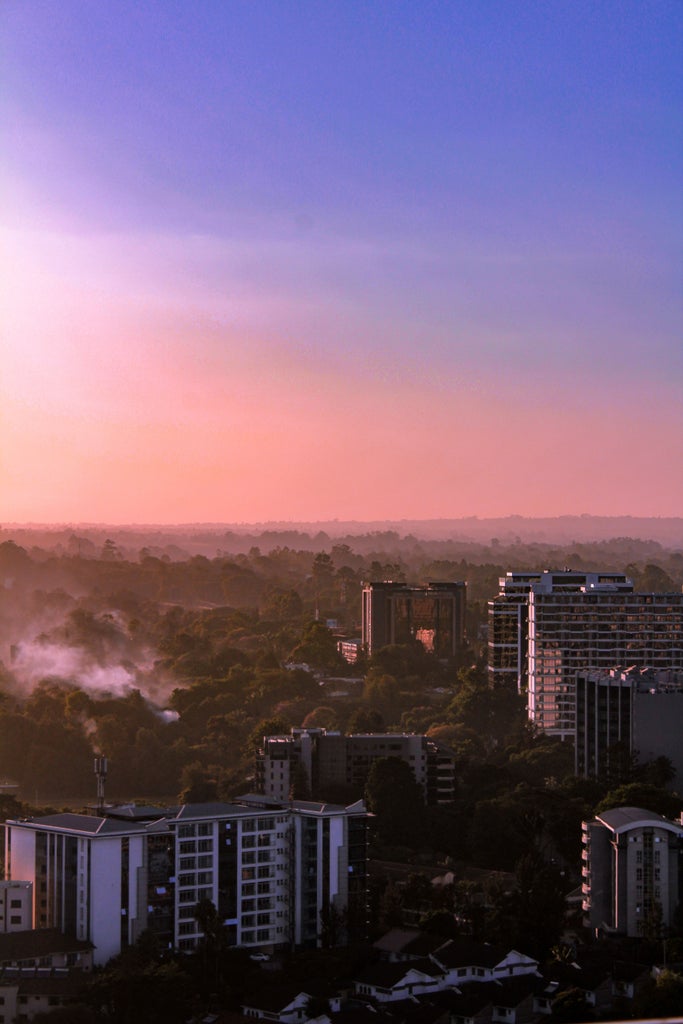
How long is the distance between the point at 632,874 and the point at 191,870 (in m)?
2.09

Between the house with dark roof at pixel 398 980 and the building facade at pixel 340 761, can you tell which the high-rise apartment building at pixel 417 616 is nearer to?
the building facade at pixel 340 761

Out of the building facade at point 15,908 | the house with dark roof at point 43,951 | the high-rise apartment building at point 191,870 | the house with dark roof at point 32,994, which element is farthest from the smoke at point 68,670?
the house with dark roof at point 32,994

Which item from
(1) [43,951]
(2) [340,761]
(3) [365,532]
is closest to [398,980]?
(1) [43,951]

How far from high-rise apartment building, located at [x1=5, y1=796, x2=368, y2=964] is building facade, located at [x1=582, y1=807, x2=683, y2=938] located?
3.62ft

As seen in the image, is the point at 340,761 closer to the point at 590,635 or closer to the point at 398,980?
the point at 398,980

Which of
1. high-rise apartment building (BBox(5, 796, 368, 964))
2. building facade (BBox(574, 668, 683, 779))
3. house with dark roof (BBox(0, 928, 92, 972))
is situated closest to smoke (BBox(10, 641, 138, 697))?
building facade (BBox(574, 668, 683, 779))

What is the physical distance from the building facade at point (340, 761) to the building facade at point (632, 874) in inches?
103

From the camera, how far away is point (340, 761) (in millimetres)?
12195

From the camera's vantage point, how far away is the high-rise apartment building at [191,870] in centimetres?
799

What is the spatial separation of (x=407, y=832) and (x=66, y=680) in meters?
8.54

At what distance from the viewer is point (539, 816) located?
33.4 ft

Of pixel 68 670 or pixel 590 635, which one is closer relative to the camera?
pixel 590 635

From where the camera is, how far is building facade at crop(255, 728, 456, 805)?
1180 cm

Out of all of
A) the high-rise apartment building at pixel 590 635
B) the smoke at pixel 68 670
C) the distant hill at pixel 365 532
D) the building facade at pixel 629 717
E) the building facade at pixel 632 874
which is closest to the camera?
the building facade at pixel 632 874
